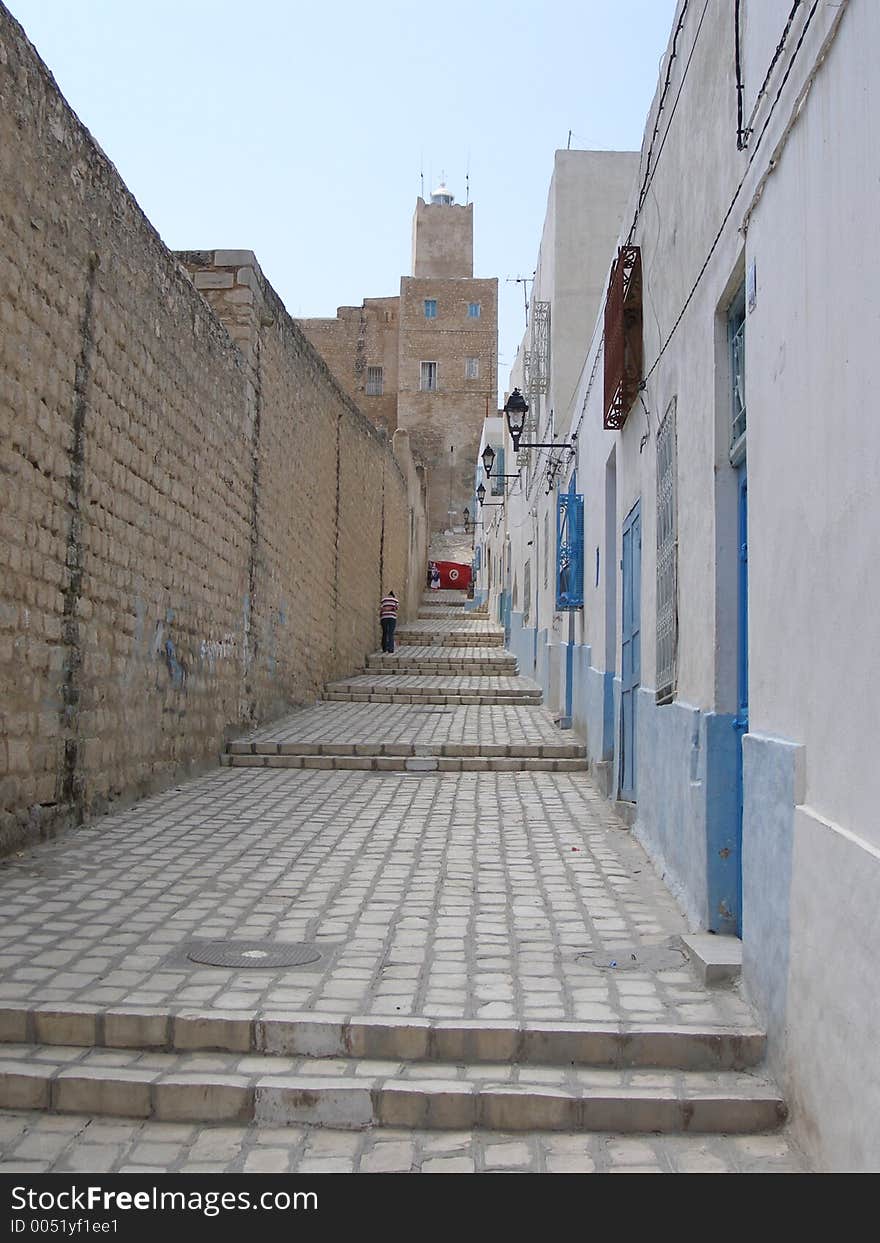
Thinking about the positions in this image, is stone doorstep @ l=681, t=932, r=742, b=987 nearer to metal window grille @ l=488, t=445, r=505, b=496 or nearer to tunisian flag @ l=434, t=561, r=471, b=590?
metal window grille @ l=488, t=445, r=505, b=496

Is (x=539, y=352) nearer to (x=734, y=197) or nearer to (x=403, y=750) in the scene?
(x=403, y=750)

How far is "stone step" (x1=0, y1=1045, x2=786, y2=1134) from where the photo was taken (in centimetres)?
328

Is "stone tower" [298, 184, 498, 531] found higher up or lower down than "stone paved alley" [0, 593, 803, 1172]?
higher up

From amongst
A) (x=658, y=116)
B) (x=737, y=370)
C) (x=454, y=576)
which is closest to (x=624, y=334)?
(x=658, y=116)

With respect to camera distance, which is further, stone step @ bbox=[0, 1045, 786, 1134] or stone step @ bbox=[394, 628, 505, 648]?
stone step @ bbox=[394, 628, 505, 648]

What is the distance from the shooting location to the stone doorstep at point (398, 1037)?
3.57m

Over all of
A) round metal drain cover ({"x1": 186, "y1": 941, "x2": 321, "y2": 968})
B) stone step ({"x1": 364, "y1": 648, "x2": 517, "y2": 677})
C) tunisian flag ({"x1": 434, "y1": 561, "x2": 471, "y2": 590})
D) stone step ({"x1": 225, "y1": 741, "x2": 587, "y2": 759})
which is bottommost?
round metal drain cover ({"x1": 186, "y1": 941, "x2": 321, "y2": 968})

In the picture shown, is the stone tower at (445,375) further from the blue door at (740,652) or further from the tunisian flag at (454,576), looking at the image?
the blue door at (740,652)

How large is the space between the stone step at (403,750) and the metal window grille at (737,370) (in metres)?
5.87

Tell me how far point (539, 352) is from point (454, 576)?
30396mm

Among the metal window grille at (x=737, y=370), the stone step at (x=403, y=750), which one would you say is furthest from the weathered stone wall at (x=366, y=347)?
the metal window grille at (x=737, y=370)

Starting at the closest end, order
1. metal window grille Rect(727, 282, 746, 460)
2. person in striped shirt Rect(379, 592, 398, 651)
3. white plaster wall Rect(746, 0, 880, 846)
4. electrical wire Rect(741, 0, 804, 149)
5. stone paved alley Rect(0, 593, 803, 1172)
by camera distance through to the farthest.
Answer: white plaster wall Rect(746, 0, 880, 846) → stone paved alley Rect(0, 593, 803, 1172) → electrical wire Rect(741, 0, 804, 149) → metal window grille Rect(727, 282, 746, 460) → person in striped shirt Rect(379, 592, 398, 651)

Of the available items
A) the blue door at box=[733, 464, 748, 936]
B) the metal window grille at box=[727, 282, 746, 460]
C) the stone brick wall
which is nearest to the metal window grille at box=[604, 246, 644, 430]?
the metal window grille at box=[727, 282, 746, 460]
